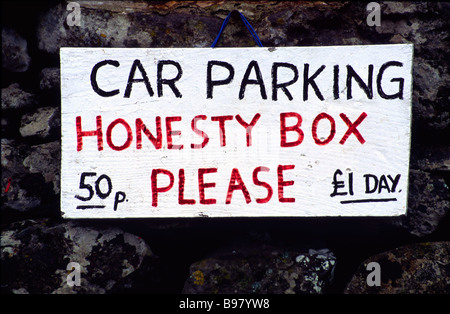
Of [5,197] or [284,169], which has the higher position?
[284,169]

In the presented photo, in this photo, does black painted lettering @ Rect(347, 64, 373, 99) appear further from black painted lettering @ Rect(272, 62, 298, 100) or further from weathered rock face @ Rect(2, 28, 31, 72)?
weathered rock face @ Rect(2, 28, 31, 72)

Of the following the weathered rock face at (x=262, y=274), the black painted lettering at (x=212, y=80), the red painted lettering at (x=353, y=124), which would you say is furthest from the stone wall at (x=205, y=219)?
the red painted lettering at (x=353, y=124)

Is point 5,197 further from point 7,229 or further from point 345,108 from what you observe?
point 345,108

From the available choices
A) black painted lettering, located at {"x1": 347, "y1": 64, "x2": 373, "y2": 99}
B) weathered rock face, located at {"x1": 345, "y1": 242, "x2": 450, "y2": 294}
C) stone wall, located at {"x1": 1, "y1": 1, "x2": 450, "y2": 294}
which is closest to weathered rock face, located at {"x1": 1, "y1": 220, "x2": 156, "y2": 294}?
stone wall, located at {"x1": 1, "y1": 1, "x2": 450, "y2": 294}

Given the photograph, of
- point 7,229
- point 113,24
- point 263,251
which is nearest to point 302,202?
point 263,251

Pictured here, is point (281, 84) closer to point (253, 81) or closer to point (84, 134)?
point (253, 81)

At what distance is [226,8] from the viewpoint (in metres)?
1.43

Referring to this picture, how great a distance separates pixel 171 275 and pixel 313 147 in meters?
0.75

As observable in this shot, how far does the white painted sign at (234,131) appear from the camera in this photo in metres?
1.34

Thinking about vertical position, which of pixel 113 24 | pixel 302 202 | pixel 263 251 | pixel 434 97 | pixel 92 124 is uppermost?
pixel 113 24

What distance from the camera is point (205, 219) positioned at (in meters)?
1.46

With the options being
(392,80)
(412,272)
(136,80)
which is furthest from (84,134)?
(412,272)

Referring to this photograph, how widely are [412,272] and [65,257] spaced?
1313 mm

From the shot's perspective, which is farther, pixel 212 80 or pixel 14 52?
pixel 14 52
